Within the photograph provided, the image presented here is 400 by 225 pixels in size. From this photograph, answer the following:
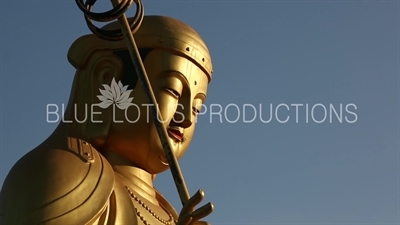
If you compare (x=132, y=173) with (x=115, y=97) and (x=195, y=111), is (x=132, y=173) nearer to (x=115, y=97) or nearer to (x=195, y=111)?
(x=115, y=97)

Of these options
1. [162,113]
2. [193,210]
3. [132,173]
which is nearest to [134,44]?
[162,113]

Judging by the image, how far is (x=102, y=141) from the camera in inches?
248

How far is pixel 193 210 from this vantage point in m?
4.67

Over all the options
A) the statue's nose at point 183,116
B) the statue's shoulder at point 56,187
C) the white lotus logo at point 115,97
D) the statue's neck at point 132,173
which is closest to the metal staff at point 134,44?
the white lotus logo at point 115,97

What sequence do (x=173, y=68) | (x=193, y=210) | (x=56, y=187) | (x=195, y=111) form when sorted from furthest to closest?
(x=195, y=111)
(x=173, y=68)
(x=56, y=187)
(x=193, y=210)

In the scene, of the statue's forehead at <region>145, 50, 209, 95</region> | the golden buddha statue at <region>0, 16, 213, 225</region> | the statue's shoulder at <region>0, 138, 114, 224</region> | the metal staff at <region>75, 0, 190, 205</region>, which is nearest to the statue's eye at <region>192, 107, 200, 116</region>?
the golden buddha statue at <region>0, 16, 213, 225</region>

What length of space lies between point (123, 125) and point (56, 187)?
0.87m

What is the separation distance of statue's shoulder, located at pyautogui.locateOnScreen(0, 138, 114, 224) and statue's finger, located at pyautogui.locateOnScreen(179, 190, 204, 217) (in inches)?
43.7

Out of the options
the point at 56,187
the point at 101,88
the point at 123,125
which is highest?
the point at 101,88

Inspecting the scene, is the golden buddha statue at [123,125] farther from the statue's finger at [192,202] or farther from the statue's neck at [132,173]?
the statue's finger at [192,202]

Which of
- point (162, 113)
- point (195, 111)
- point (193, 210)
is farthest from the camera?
point (195, 111)

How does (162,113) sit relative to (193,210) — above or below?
above

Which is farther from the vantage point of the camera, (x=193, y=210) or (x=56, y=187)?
(x=56, y=187)

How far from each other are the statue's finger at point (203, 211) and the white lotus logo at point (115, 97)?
186cm
